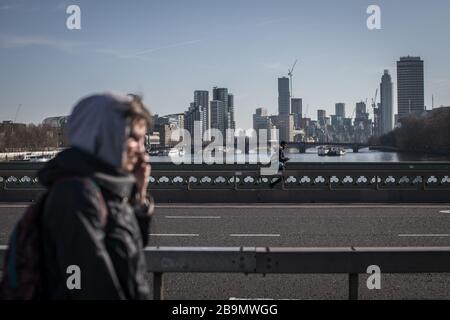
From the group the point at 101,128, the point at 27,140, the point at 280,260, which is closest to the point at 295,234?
the point at 280,260

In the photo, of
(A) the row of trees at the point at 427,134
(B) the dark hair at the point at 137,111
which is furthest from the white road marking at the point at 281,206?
(A) the row of trees at the point at 427,134

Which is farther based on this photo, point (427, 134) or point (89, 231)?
point (427, 134)

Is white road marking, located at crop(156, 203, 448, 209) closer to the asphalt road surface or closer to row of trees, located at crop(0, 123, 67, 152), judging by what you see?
the asphalt road surface

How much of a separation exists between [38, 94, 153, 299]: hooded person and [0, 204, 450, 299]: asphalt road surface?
4.21 metres

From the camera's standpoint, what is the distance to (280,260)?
468 cm

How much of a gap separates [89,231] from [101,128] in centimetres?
45

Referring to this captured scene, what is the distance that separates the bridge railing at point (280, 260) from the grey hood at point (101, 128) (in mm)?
2583

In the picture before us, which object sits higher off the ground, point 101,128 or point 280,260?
point 101,128

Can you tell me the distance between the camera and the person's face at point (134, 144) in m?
2.40

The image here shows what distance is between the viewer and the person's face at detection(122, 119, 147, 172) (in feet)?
7.89

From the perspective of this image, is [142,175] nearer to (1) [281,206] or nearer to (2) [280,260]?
(2) [280,260]

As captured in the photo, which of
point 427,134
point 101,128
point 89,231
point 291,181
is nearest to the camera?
point 89,231

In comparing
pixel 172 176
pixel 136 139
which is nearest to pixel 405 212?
pixel 172 176
